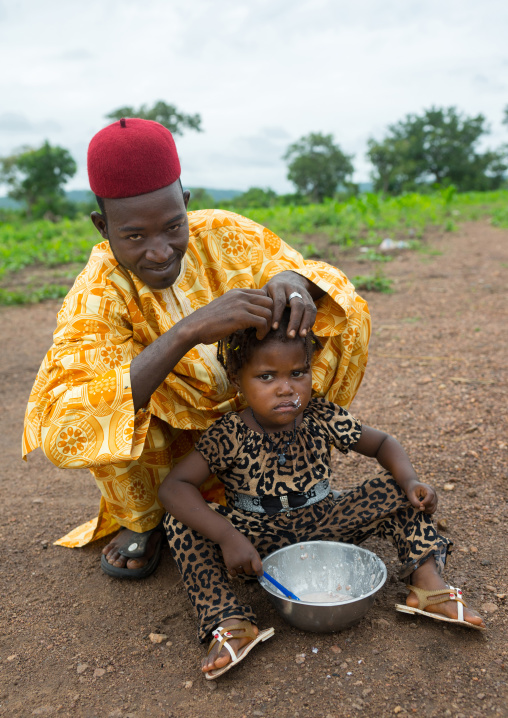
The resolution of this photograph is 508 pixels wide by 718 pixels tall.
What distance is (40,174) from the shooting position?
30625 millimetres

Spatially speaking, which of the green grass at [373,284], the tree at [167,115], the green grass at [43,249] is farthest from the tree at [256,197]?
the green grass at [373,284]

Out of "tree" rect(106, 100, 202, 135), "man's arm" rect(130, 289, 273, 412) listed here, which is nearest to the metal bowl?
"man's arm" rect(130, 289, 273, 412)

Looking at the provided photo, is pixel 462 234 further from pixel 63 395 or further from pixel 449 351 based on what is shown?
pixel 63 395

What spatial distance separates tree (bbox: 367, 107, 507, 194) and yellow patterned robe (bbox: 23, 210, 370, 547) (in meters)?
34.1

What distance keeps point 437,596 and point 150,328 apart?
1.16 metres

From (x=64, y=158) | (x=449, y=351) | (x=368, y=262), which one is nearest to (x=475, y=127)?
(x=64, y=158)

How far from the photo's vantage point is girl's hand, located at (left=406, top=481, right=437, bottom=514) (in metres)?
1.69

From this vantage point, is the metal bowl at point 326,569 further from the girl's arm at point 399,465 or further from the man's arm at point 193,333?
the man's arm at point 193,333

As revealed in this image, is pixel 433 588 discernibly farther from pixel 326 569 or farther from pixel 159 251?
pixel 159 251

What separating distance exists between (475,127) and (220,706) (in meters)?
41.8

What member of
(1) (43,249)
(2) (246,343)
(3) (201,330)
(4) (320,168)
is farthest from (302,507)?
(4) (320,168)

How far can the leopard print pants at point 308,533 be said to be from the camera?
1.64m

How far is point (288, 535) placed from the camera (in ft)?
6.02

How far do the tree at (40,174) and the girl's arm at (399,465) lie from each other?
30392mm
